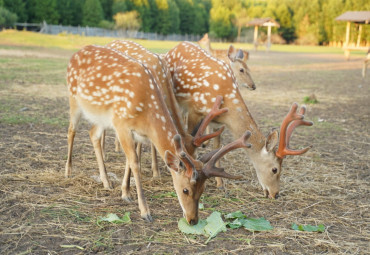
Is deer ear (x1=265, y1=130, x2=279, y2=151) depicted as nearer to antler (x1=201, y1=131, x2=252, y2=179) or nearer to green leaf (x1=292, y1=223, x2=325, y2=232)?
antler (x1=201, y1=131, x2=252, y2=179)

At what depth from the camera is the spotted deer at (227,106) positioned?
4406 mm

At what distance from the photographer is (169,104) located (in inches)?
170

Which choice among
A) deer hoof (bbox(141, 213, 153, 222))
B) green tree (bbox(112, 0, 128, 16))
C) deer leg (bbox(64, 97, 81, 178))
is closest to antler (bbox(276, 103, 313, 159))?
deer hoof (bbox(141, 213, 153, 222))

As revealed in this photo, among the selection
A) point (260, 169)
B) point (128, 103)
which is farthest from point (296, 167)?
point (128, 103)

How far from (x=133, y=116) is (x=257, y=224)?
156cm

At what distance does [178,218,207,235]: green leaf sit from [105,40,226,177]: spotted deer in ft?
2.13

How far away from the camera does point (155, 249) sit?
3.20 m

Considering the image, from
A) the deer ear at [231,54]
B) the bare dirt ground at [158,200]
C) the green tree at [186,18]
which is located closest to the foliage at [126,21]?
the green tree at [186,18]

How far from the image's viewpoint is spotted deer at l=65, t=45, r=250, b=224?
3502mm

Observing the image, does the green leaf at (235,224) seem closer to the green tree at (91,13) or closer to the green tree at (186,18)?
the green tree at (91,13)

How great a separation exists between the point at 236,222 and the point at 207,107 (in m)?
1.67

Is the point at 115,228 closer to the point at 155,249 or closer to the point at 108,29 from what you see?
the point at 155,249

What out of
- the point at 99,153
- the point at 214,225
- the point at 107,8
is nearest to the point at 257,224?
the point at 214,225

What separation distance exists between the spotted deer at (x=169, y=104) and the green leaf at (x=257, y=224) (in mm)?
813
